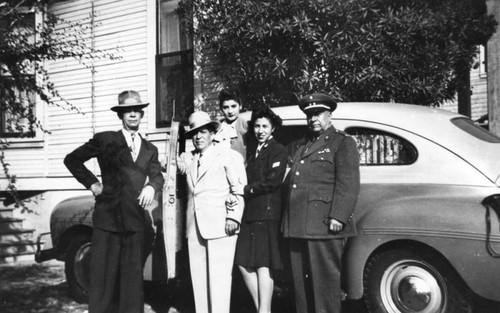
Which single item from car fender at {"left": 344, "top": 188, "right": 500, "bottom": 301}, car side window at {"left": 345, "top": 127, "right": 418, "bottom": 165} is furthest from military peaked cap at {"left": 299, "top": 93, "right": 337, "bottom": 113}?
car fender at {"left": 344, "top": 188, "right": 500, "bottom": 301}

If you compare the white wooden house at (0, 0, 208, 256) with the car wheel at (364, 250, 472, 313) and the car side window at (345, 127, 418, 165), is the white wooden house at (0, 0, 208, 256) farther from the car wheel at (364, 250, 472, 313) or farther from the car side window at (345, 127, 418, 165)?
the car wheel at (364, 250, 472, 313)

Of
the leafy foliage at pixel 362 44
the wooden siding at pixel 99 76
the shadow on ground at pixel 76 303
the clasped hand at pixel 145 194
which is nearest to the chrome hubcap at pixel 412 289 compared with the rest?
the shadow on ground at pixel 76 303

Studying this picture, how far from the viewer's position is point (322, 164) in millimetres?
3854

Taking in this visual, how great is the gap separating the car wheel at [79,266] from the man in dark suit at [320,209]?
103 inches

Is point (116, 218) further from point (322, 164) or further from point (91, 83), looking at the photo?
point (91, 83)

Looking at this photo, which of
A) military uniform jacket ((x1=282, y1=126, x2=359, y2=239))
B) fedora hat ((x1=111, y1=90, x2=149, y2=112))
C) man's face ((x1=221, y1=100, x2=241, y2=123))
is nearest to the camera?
military uniform jacket ((x1=282, y1=126, x2=359, y2=239))

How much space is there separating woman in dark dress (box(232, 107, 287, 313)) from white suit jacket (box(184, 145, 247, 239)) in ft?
0.39

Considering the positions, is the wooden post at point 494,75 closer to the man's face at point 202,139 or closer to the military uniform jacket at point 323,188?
the military uniform jacket at point 323,188

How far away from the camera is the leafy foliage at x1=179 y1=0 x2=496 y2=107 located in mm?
5977

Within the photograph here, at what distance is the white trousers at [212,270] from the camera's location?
13.3ft

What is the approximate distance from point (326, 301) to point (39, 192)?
8.79m

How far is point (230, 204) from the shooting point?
402cm

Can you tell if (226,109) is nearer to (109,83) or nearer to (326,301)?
Answer: (326,301)

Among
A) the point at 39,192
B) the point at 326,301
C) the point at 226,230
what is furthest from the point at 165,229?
the point at 39,192
